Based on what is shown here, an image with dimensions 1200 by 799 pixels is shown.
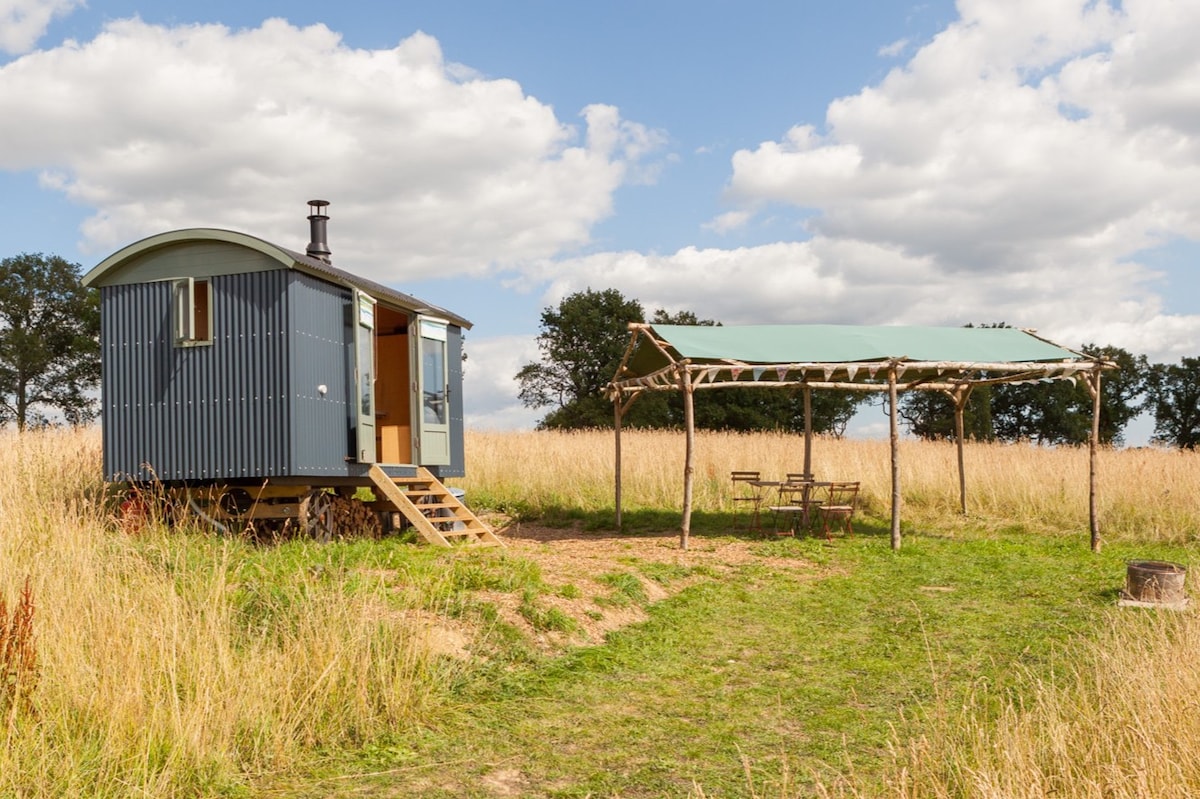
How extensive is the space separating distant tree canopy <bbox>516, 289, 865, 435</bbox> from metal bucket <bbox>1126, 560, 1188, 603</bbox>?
28.6 m

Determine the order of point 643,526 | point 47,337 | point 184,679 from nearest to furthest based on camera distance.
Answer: point 184,679 → point 643,526 → point 47,337

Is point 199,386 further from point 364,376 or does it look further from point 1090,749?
point 1090,749

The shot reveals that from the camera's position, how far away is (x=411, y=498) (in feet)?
43.2

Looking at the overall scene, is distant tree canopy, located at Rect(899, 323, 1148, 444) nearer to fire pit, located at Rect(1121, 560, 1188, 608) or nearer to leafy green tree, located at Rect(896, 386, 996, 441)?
Answer: leafy green tree, located at Rect(896, 386, 996, 441)

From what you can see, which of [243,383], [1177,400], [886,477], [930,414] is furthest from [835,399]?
[243,383]

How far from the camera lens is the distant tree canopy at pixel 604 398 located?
Answer: 38250 mm

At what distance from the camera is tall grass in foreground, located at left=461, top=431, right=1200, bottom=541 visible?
14.8m

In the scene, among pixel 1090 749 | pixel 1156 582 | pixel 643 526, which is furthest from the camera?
pixel 643 526

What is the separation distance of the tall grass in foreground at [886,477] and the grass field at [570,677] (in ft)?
13.5

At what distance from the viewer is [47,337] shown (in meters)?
36.8

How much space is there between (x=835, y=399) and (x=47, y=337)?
3014cm

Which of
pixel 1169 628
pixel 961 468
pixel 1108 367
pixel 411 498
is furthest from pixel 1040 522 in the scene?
pixel 411 498

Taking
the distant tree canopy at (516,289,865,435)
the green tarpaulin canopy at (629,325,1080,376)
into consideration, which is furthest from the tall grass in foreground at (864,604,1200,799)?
the distant tree canopy at (516,289,865,435)

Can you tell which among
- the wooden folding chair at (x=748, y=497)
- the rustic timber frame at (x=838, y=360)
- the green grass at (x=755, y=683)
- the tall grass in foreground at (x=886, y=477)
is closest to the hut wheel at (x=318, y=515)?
the rustic timber frame at (x=838, y=360)
